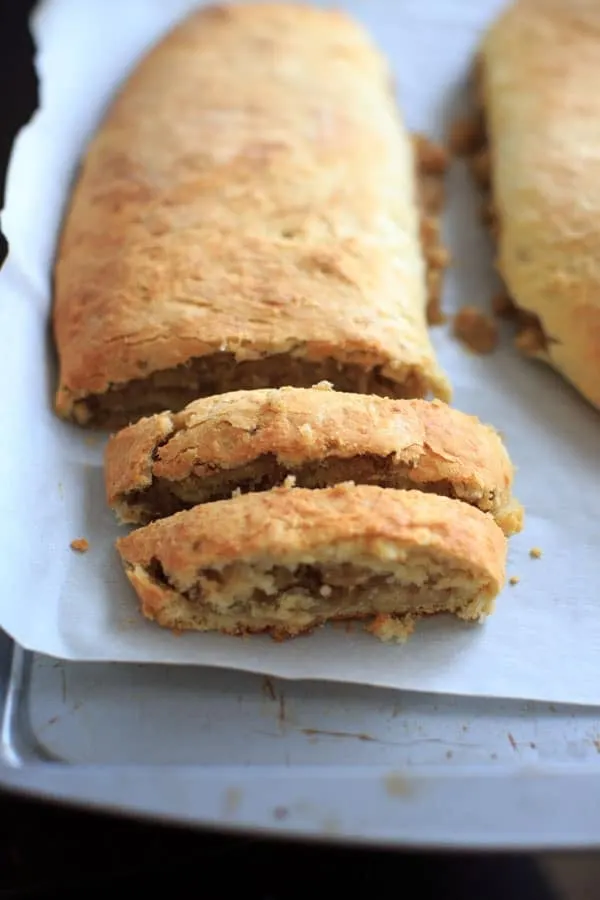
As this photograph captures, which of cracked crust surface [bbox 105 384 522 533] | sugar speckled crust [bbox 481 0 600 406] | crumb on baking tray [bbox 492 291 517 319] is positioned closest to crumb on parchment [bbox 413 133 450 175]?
sugar speckled crust [bbox 481 0 600 406]

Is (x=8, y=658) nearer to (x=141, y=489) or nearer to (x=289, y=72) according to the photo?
(x=141, y=489)

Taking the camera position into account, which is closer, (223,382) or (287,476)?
(287,476)

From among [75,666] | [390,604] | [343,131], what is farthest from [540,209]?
[75,666]

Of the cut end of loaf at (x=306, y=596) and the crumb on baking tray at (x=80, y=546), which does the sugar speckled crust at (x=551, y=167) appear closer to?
the cut end of loaf at (x=306, y=596)

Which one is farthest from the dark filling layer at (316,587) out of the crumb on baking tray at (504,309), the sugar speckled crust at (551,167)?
the crumb on baking tray at (504,309)

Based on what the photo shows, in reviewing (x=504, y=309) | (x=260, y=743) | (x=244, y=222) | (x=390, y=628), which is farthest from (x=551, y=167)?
(x=260, y=743)

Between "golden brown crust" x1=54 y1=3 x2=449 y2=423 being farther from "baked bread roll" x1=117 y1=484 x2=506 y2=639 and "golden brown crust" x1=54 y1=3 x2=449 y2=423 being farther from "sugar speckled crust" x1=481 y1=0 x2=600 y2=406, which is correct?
"baked bread roll" x1=117 y1=484 x2=506 y2=639

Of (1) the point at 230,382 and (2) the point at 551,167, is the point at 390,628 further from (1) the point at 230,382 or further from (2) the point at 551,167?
(2) the point at 551,167
